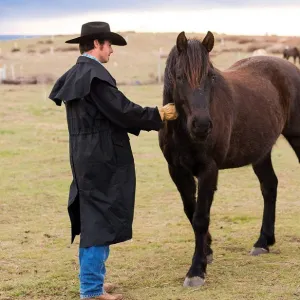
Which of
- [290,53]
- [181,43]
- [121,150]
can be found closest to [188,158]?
[121,150]

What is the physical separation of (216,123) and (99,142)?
1.27 metres

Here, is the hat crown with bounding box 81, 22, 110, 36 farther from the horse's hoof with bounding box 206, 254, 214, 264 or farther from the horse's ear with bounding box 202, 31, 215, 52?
the horse's hoof with bounding box 206, 254, 214, 264

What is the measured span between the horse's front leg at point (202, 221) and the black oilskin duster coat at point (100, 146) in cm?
89

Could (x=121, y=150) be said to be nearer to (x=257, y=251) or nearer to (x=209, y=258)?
(x=209, y=258)

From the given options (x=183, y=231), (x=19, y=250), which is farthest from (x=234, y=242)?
(x=19, y=250)

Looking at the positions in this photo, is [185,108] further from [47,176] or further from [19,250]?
[47,176]

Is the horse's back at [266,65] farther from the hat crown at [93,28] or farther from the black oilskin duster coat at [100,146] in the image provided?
the hat crown at [93,28]

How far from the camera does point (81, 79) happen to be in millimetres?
4941

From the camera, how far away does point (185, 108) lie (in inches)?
212

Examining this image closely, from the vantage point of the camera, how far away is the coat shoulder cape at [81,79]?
4922mm

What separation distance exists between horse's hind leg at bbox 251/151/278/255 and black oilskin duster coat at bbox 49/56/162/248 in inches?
90.4

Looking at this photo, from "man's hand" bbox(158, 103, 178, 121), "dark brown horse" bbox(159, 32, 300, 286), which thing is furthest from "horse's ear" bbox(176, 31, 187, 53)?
"man's hand" bbox(158, 103, 178, 121)

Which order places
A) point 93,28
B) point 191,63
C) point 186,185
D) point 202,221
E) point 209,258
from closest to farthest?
point 93,28, point 191,63, point 202,221, point 186,185, point 209,258

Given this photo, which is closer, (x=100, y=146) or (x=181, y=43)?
(x=100, y=146)
